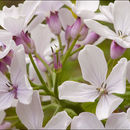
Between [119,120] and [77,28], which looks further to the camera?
[77,28]

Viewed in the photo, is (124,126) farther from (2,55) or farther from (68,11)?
(68,11)

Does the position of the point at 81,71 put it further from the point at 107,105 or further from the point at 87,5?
the point at 87,5

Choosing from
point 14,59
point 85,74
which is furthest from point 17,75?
point 85,74

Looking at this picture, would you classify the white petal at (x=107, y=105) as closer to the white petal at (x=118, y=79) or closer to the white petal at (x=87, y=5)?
the white petal at (x=118, y=79)

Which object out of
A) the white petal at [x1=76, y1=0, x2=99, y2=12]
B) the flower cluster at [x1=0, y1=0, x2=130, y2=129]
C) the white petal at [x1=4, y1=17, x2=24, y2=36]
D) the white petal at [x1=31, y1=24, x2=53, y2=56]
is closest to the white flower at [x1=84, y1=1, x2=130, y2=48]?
the flower cluster at [x1=0, y1=0, x2=130, y2=129]

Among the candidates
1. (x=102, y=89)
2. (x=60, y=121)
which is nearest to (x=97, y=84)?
(x=102, y=89)

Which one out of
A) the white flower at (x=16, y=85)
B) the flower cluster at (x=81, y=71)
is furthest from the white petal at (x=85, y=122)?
the white flower at (x=16, y=85)

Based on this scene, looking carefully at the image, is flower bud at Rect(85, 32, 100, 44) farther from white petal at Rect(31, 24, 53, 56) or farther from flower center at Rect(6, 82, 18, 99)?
flower center at Rect(6, 82, 18, 99)

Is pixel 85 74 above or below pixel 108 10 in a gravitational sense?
below
